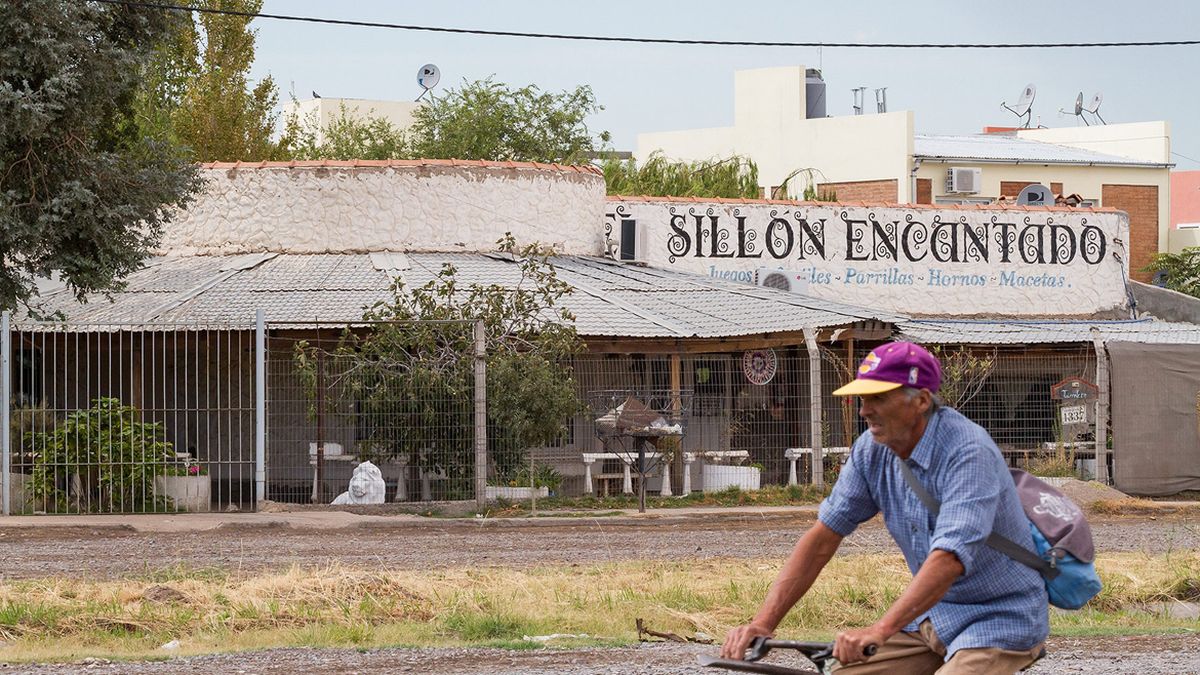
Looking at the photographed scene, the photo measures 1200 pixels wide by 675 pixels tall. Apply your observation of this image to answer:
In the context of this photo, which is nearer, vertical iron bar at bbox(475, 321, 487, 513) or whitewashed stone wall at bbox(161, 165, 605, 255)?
vertical iron bar at bbox(475, 321, 487, 513)

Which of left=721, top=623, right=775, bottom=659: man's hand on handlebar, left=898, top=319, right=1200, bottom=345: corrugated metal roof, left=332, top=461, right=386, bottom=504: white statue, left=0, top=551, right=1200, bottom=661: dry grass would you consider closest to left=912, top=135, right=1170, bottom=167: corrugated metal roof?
left=898, top=319, right=1200, bottom=345: corrugated metal roof

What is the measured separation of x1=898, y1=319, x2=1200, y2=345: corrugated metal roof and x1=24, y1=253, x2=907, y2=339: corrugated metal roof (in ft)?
5.37

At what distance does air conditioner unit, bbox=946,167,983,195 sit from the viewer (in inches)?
1759

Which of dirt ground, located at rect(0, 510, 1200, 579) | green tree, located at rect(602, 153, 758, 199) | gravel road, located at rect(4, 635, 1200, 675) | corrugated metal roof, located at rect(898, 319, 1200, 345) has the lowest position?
dirt ground, located at rect(0, 510, 1200, 579)

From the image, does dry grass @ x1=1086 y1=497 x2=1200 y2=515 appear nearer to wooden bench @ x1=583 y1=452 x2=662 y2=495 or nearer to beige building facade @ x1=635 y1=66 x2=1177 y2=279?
wooden bench @ x1=583 y1=452 x2=662 y2=495

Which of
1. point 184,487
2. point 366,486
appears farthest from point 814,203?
point 184,487

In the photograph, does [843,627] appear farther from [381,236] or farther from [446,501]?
[381,236]

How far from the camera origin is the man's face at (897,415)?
15.1 feet

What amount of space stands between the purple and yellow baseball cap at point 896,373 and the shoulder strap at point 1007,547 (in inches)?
10.7

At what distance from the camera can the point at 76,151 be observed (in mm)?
18156

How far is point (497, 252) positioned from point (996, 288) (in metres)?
9.01

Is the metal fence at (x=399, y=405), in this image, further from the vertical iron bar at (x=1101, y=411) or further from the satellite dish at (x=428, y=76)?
the satellite dish at (x=428, y=76)

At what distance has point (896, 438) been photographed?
463 centimetres

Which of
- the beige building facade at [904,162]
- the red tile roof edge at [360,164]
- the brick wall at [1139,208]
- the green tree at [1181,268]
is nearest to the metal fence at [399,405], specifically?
the red tile roof edge at [360,164]
